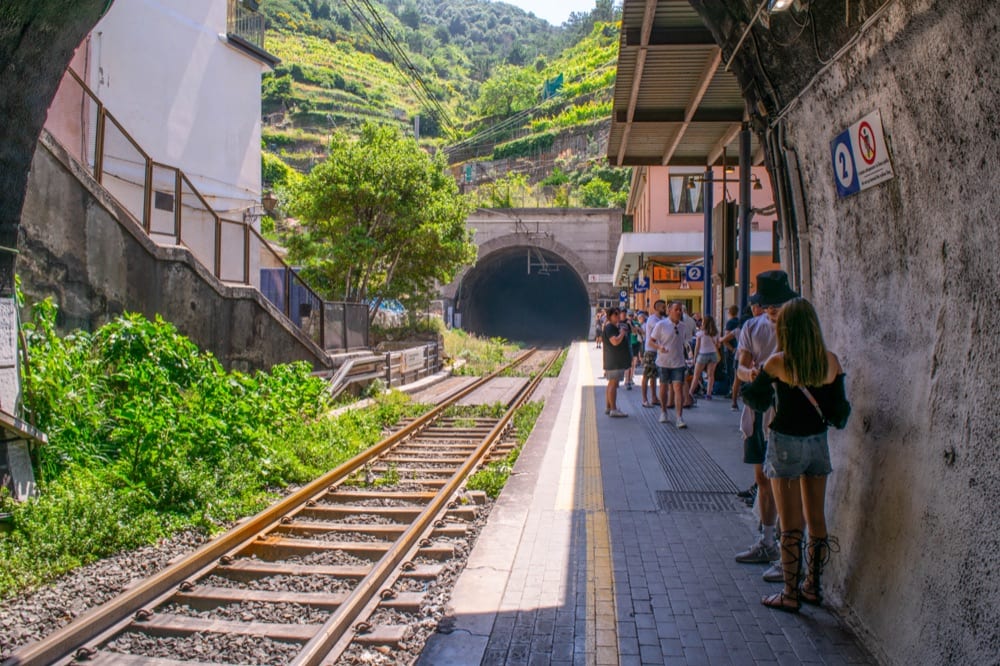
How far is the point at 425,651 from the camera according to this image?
4.32 meters

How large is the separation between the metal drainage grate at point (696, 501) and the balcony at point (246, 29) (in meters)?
19.8

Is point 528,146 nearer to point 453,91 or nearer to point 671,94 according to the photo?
point 453,91

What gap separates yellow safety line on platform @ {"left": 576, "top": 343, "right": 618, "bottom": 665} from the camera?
171 inches

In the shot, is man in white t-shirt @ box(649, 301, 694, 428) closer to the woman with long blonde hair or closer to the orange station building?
the woman with long blonde hair

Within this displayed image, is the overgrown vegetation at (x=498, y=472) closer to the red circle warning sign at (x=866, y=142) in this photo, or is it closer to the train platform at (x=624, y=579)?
the train platform at (x=624, y=579)

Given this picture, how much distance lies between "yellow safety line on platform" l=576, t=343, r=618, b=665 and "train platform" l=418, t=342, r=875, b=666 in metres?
0.01

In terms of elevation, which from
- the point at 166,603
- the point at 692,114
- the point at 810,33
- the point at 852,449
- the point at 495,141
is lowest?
the point at 166,603

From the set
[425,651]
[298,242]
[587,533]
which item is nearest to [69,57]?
[425,651]

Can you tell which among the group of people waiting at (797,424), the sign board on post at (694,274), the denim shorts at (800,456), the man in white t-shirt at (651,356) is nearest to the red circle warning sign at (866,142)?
the group of people waiting at (797,424)

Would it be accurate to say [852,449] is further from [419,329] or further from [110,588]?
[419,329]

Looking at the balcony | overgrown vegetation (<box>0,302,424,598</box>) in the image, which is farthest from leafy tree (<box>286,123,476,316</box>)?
overgrown vegetation (<box>0,302,424,598</box>)

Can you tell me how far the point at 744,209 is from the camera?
447 inches

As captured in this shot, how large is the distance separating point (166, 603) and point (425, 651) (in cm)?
190

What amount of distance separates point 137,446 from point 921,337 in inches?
260
